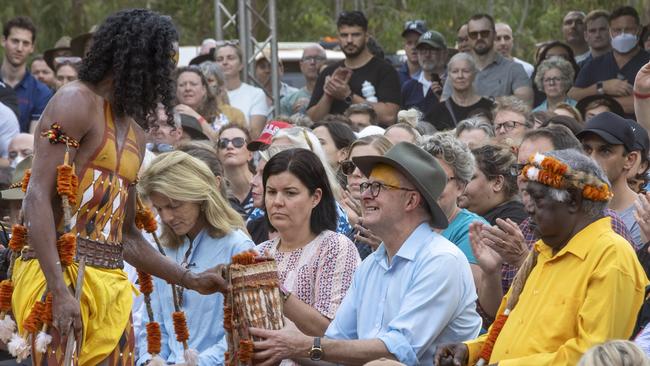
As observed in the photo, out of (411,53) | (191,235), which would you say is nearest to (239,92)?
(411,53)

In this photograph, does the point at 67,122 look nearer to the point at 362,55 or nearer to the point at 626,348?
the point at 626,348

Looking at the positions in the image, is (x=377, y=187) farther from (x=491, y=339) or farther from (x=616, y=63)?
(x=616, y=63)

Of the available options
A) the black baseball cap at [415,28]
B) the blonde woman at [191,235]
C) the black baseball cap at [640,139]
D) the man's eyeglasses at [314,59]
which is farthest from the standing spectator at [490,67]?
the blonde woman at [191,235]

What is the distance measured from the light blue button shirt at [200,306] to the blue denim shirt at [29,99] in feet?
23.6

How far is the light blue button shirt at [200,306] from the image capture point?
7.67m

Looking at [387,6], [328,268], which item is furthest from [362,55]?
[387,6]

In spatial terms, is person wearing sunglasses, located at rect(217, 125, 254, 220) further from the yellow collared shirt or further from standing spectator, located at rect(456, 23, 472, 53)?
the yellow collared shirt

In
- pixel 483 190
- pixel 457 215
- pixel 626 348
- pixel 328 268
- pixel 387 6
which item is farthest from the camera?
pixel 387 6

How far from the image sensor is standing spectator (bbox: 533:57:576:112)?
13.0 metres

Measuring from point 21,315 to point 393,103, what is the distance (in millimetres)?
7911

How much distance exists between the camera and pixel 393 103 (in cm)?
1346

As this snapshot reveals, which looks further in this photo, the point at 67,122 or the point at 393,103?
the point at 393,103

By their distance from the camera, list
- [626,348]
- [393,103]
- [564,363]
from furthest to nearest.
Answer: [393,103] < [564,363] < [626,348]

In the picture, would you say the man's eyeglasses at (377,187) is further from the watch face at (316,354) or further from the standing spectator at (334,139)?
the standing spectator at (334,139)
